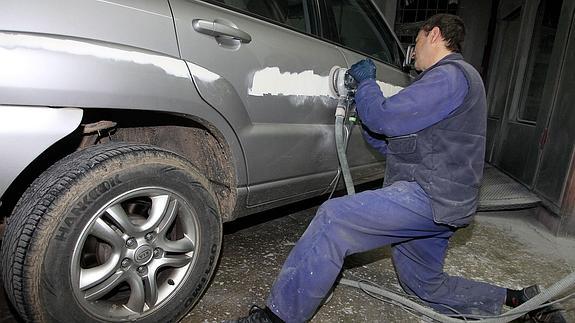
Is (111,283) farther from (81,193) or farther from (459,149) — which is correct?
(459,149)

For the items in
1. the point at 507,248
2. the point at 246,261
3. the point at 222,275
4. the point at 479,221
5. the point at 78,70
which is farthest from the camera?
the point at 479,221

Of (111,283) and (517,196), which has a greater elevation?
(111,283)

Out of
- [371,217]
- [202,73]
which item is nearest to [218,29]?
[202,73]

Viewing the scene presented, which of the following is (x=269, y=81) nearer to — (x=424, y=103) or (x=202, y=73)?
(x=202, y=73)

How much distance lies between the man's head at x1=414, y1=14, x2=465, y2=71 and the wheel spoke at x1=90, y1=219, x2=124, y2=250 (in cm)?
167

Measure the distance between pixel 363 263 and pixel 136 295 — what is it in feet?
5.14

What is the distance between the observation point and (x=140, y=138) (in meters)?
1.98

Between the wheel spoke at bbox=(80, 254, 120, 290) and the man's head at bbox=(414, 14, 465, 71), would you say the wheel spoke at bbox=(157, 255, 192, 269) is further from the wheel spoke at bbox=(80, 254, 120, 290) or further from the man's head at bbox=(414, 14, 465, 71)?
the man's head at bbox=(414, 14, 465, 71)

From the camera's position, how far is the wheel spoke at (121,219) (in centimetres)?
145

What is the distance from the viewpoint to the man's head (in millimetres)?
1950

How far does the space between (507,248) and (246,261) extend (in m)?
2.11

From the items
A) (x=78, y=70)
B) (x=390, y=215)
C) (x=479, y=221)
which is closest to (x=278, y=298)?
(x=390, y=215)

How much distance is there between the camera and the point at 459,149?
180cm

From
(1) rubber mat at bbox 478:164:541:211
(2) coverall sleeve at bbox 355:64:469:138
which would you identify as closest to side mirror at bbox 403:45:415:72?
(2) coverall sleeve at bbox 355:64:469:138
